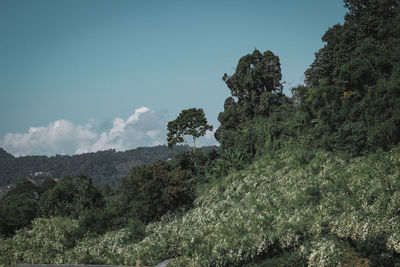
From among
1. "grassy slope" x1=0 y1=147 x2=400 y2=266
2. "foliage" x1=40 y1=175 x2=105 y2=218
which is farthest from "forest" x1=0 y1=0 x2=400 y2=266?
"foliage" x1=40 y1=175 x2=105 y2=218

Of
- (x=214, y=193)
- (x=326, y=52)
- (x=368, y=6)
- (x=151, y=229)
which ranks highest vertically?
(x=368, y=6)

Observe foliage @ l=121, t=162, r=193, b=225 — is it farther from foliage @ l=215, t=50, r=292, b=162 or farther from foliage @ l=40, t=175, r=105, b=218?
foliage @ l=40, t=175, r=105, b=218

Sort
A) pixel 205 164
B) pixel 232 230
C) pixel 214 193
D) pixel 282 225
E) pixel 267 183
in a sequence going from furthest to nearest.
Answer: pixel 205 164, pixel 214 193, pixel 267 183, pixel 232 230, pixel 282 225

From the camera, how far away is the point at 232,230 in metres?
11.6

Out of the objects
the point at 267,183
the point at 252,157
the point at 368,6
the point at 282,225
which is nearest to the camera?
the point at 282,225

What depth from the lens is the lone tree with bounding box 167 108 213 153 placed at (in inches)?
1395

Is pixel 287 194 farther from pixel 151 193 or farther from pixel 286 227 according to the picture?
pixel 151 193

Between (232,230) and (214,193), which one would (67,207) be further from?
(232,230)

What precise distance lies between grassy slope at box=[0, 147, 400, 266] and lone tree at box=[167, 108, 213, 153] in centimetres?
1677

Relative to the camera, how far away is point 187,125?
35625 mm

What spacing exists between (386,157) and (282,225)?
5.86 metres

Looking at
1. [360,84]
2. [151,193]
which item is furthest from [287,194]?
[360,84]

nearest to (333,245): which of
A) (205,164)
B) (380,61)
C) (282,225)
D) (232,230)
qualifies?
(282,225)

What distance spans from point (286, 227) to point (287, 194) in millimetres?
3641
